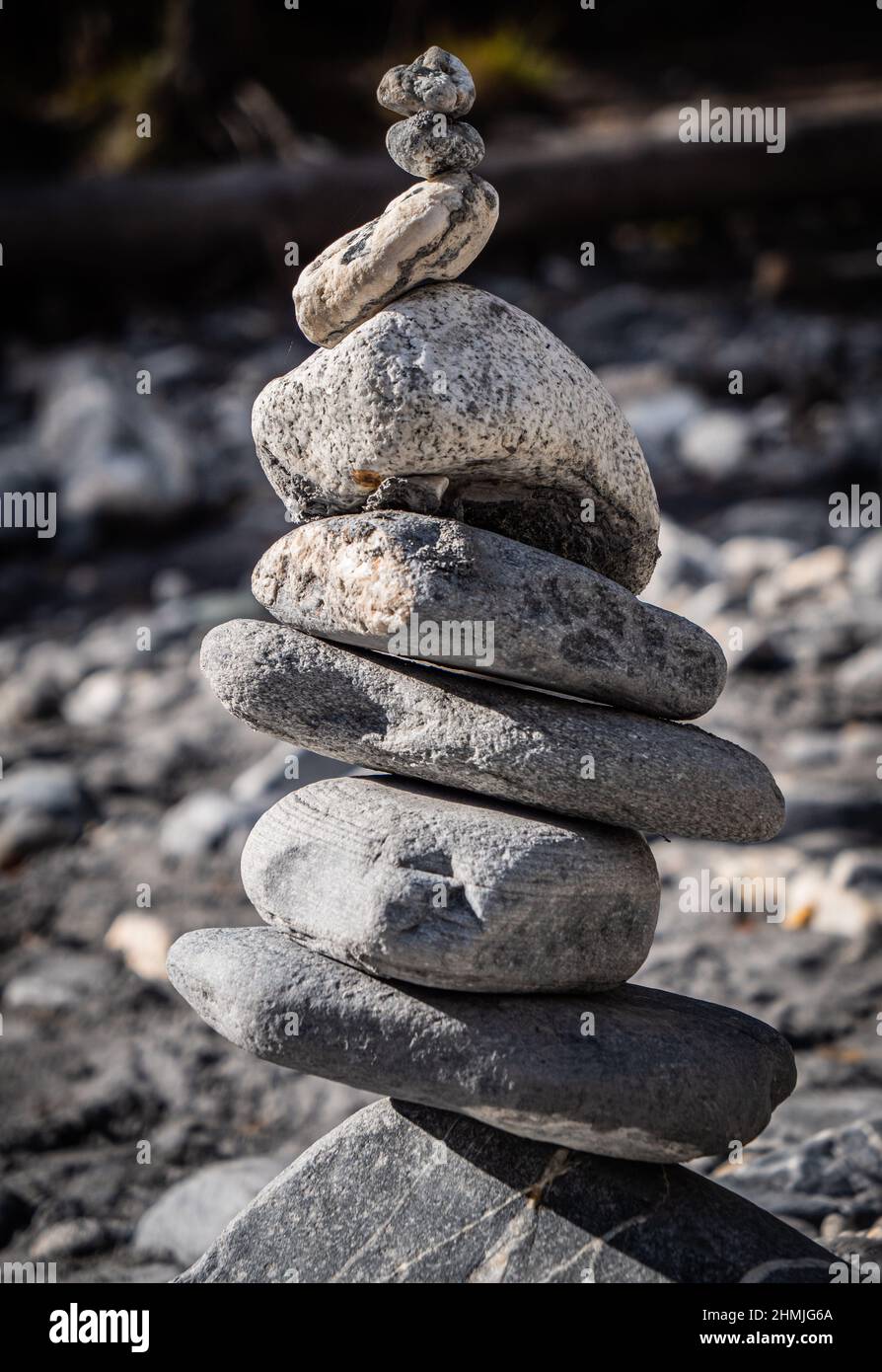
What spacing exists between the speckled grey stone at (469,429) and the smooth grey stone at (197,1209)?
6.57 ft

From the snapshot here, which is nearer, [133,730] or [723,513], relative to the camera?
[133,730]

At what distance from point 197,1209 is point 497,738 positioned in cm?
189

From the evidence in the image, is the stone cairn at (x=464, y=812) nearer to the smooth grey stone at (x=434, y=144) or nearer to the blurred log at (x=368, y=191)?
the smooth grey stone at (x=434, y=144)

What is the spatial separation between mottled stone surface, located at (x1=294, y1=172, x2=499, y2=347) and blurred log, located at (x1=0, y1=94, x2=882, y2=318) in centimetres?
961

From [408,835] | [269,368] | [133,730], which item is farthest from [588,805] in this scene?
[269,368]

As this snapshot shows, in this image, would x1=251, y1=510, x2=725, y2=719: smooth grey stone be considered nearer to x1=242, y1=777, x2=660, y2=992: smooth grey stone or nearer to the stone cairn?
the stone cairn

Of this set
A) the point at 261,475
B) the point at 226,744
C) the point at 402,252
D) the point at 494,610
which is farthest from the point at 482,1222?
the point at 261,475

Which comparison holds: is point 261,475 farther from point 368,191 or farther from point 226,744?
point 226,744

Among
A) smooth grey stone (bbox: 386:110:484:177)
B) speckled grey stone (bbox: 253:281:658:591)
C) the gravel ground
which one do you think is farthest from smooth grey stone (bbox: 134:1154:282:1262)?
smooth grey stone (bbox: 386:110:484:177)

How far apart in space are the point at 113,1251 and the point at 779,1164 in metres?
1.94

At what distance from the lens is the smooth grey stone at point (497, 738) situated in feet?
9.62
